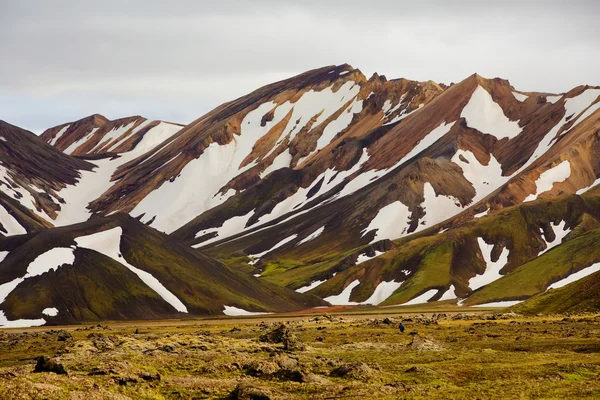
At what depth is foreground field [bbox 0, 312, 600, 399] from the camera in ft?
127

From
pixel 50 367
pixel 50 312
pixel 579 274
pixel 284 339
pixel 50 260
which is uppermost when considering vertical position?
pixel 50 260

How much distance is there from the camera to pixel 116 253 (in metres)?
166

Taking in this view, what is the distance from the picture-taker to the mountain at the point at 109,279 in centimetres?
14400

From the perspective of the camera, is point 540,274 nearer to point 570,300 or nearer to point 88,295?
point 570,300

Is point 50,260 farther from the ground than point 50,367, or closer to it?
farther from the ground

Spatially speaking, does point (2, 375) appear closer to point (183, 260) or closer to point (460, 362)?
Result: point (460, 362)

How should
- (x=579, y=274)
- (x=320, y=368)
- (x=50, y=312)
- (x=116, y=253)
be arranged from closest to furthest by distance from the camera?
(x=320, y=368) < (x=50, y=312) < (x=116, y=253) < (x=579, y=274)

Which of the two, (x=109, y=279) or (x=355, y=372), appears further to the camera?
(x=109, y=279)

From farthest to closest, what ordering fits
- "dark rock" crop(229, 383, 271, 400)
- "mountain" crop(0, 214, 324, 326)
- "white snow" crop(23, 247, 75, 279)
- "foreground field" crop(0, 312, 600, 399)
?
"white snow" crop(23, 247, 75, 279) < "mountain" crop(0, 214, 324, 326) < "foreground field" crop(0, 312, 600, 399) < "dark rock" crop(229, 383, 271, 400)

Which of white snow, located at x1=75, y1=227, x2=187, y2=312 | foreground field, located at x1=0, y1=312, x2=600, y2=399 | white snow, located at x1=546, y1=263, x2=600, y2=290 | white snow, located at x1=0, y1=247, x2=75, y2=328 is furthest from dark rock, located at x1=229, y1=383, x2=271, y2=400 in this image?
white snow, located at x1=546, y1=263, x2=600, y2=290

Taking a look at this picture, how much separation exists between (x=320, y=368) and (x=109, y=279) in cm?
11266

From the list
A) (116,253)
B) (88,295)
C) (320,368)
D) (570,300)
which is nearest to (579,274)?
(570,300)

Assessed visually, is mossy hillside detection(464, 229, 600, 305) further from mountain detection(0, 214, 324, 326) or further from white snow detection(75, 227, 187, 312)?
white snow detection(75, 227, 187, 312)

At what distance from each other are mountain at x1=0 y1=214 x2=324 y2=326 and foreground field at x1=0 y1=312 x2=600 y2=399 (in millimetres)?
70380
